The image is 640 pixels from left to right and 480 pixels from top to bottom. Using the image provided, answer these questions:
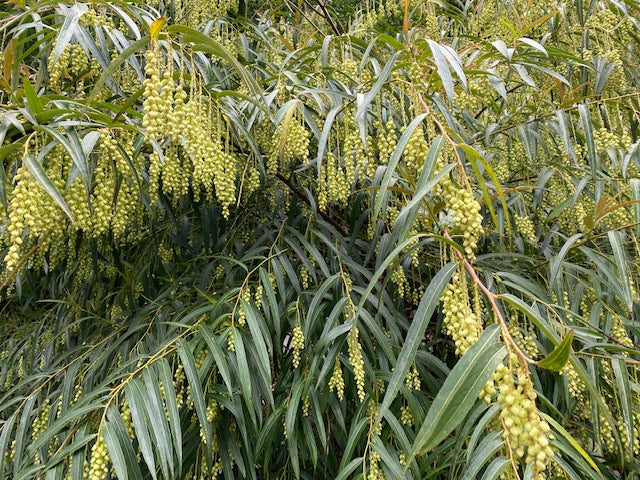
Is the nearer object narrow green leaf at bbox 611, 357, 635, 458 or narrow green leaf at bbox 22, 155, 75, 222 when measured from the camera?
narrow green leaf at bbox 22, 155, 75, 222

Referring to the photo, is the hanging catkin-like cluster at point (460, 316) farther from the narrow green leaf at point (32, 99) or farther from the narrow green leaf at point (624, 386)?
the narrow green leaf at point (32, 99)

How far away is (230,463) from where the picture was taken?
54.2 inches

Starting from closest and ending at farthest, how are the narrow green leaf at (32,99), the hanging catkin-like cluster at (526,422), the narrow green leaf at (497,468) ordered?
the hanging catkin-like cluster at (526,422) → the narrow green leaf at (497,468) → the narrow green leaf at (32,99)

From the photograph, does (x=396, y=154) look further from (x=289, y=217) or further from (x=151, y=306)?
(x=151, y=306)

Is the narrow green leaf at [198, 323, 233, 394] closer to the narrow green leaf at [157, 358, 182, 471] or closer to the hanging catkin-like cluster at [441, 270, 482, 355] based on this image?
the narrow green leaf at [157, 358, 182, 471]

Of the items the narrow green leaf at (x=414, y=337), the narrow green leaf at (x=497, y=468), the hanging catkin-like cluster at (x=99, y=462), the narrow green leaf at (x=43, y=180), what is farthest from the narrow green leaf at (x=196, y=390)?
the narrow green leaf at (x=497, y=468)

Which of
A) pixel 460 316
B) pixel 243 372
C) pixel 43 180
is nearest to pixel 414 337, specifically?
pixel 460 316

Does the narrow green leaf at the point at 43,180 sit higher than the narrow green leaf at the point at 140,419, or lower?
higher

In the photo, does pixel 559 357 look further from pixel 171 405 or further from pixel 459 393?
pixel 171 405

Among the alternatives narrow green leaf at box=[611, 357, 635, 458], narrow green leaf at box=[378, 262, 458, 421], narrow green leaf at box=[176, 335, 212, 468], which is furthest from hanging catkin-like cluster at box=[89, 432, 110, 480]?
narrow green leaf at box=[611, 357, 635, 458]

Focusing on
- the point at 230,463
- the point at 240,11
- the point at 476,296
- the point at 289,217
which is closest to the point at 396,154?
the point at 476,296

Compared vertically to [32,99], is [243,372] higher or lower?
lower

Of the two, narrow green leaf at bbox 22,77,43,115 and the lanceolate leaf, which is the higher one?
narrow green leaf at bbox 22,77,43,115

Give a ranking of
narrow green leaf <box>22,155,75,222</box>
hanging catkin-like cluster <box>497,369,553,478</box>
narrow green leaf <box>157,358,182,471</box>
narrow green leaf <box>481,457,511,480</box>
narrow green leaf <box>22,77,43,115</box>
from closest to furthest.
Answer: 1. hanging catkin-like cluster <box>497,369,553,478</box>
2. narrow green leaf <box>481,457,511,480</box>
3. narrow green leaf <box>22,155,75,222</box>
4. narrow green leaf <box>22,77,43,115</box>
5. narrow green leaf <box>157,358,182,471</box>
